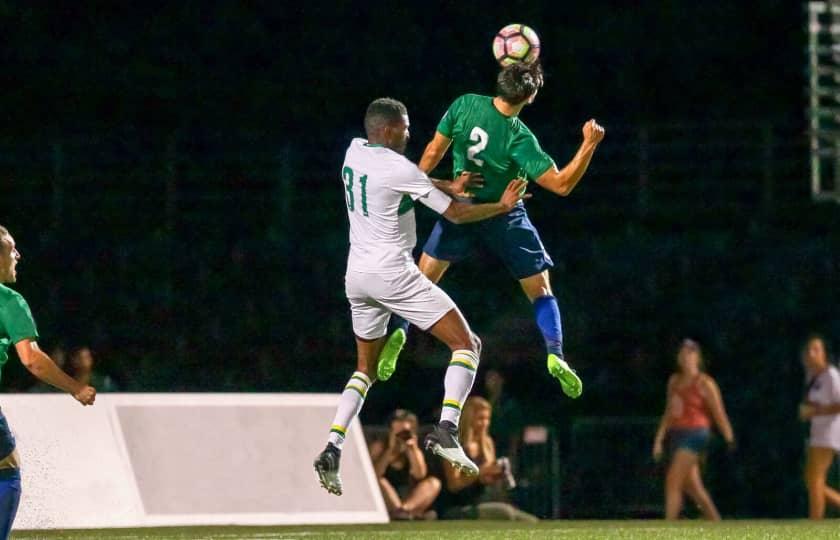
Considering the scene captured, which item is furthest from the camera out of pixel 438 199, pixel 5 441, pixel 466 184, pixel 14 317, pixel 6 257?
pixel 466 184

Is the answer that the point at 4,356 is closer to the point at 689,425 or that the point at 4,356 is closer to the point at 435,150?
the point at 435,150

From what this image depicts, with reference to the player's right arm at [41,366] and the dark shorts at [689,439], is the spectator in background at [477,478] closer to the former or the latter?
the dark shorts at [689,439]

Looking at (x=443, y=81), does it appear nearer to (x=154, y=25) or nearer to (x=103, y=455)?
(x=154, y=25)

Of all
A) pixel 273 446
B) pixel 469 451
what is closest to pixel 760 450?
pixel 469 451

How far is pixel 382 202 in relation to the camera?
8.84 meters

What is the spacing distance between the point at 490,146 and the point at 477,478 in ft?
15.1

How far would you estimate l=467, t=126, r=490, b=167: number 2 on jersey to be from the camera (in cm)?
919

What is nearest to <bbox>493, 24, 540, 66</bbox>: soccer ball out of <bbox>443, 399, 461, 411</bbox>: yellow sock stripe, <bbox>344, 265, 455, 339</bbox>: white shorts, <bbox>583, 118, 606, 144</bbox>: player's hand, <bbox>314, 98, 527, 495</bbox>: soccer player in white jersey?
<bbox>583, 118, 606, 144</bbox>: player's hand

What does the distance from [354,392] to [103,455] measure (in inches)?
97.1

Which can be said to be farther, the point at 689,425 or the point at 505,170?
the point at 689,425

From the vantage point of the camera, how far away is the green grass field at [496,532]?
10.2m

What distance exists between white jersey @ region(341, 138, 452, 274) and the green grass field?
6.60 feet

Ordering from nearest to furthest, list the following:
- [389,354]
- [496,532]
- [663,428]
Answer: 1. [389,354]
2. [496,532]
3. [663,428]

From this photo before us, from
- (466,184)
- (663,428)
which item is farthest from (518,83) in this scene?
(663,428)
